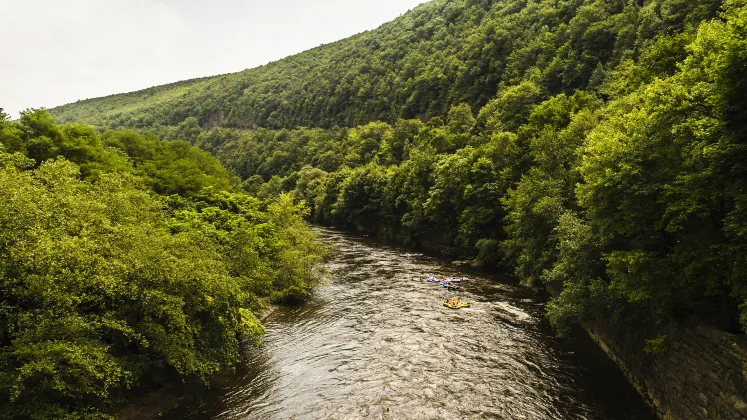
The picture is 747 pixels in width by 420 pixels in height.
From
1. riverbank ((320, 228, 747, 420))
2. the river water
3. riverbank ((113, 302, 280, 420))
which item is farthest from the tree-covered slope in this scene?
riverbank ((113, 302, 280, 420))

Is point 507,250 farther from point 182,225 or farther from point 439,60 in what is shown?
point 439,60

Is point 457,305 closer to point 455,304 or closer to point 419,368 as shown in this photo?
point 455,304

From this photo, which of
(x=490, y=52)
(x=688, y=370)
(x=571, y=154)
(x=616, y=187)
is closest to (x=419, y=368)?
(x=688, y=370)

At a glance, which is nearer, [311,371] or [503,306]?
[311,371]

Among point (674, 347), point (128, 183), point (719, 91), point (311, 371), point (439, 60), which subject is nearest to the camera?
point (719, 91)

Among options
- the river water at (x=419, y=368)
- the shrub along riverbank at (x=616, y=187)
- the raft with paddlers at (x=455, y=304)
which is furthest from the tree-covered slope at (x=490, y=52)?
the river water at (x=419, y=368)

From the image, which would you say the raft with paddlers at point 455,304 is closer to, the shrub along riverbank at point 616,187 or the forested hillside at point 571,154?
the shrub along riverbank at point 616,187

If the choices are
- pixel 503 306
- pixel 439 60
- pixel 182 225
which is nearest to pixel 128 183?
pixel 182 225
